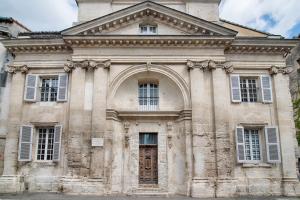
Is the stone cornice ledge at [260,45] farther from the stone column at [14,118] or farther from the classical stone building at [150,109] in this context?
the stone column at [14,118]

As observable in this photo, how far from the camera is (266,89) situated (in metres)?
14.8

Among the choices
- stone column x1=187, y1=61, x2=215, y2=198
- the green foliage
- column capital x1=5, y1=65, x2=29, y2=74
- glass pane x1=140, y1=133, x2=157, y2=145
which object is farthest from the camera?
the green foliage

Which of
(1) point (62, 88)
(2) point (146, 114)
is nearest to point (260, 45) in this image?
(2) point (146, 114)

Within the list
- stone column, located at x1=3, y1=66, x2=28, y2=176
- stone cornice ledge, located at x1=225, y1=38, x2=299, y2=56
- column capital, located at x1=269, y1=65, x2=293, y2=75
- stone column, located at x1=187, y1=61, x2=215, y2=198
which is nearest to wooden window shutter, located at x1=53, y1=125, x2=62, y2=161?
stone column, located at x1=3, y1=66, x2=28, y2=176

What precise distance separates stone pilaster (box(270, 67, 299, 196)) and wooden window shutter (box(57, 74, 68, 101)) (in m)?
11.0

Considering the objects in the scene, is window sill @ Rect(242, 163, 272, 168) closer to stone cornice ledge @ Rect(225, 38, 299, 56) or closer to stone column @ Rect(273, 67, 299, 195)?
stone column @ Rect(273, 67, 299, 195)

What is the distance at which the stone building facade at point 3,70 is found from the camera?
591 inches

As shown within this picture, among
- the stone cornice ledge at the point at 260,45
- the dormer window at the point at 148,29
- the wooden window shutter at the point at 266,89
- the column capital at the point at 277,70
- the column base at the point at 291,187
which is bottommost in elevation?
the column base at the point at 291,187

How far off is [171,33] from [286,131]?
7.89m

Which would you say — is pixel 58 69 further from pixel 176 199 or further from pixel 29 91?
pixel 176 199

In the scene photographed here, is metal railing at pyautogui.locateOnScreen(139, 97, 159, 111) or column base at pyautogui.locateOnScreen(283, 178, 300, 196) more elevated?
metal railing at pyautogui.locateOnScreen(139, 97, 159, 111)

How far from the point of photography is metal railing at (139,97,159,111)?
1531 centimetres

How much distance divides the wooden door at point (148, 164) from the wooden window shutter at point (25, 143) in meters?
5.65

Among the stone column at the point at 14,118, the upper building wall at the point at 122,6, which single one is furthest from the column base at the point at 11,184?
the upper building wall at the point at 122,6
